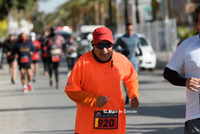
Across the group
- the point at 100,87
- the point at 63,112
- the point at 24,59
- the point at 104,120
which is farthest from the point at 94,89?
the point at 24,59

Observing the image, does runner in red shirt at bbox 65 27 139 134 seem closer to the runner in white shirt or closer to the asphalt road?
the runner in white shirt

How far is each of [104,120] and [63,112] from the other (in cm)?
568

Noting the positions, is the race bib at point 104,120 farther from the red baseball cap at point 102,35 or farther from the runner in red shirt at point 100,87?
the red baseball cap at point 102,35

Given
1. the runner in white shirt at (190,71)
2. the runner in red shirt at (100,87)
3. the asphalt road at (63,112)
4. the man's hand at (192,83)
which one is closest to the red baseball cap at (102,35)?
the runner in red shirt at (100,87)

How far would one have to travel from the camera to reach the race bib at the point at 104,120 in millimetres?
3975

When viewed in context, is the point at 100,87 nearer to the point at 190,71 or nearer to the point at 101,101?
the point at 101,101

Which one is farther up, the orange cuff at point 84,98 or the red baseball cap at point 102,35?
the red baseball cap at point 102,35

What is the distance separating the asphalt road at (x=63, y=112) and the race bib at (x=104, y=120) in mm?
1786

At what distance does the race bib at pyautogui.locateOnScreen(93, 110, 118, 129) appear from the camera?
3975mm

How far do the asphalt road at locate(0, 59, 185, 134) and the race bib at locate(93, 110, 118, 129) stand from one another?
1.79 m

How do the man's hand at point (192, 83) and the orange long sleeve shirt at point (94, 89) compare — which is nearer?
the man's hand at point (192, 83)

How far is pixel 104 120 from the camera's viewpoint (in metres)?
3.98

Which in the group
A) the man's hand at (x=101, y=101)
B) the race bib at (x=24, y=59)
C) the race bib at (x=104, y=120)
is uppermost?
the man's hand at (x=101, y=101)

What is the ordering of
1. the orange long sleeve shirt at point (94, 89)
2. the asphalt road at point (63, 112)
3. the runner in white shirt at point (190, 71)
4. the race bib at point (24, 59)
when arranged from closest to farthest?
the runner in white shirt at point (190, 71), the orange long sleeve shirt at point (94, 89), the asphalt road at point (63, 112), the race bib at point (24, 59)
